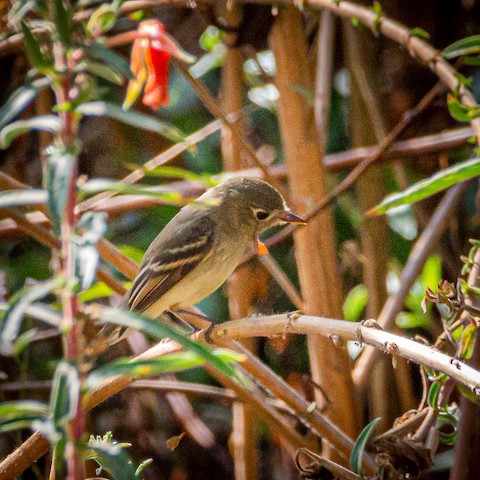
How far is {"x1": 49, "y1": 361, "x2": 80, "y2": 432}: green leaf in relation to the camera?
1123mm

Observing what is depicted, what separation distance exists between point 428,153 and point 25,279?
208 centimetres

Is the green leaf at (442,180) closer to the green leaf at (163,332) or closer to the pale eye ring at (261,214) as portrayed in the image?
the green leaf at (163,332)

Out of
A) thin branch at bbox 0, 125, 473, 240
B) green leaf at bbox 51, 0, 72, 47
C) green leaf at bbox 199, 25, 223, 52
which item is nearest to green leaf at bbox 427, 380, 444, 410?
green leaf at bbox 51, 0, 72, 47

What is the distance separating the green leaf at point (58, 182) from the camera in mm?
1159

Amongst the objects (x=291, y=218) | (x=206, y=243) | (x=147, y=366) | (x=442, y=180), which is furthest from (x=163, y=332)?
(x=206, y=243)

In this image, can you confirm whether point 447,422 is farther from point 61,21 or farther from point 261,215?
point 61,21

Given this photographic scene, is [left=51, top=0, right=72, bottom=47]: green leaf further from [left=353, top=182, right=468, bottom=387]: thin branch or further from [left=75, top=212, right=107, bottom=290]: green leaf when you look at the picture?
[left=353, top=182, right=468, bottom=387]: thin branch

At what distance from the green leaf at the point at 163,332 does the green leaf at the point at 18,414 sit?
18 cm

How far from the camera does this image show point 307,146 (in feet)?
9.20

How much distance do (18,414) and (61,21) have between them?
67 centimetres

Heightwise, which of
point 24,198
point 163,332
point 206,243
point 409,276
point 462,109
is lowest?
point 163,332

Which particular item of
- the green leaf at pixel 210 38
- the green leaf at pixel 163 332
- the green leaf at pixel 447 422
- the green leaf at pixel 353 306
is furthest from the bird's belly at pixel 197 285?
the green leaf at pixel 163 332

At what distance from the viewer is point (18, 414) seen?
4.22 ft

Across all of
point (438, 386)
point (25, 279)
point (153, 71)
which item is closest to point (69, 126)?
point (153, 71)
